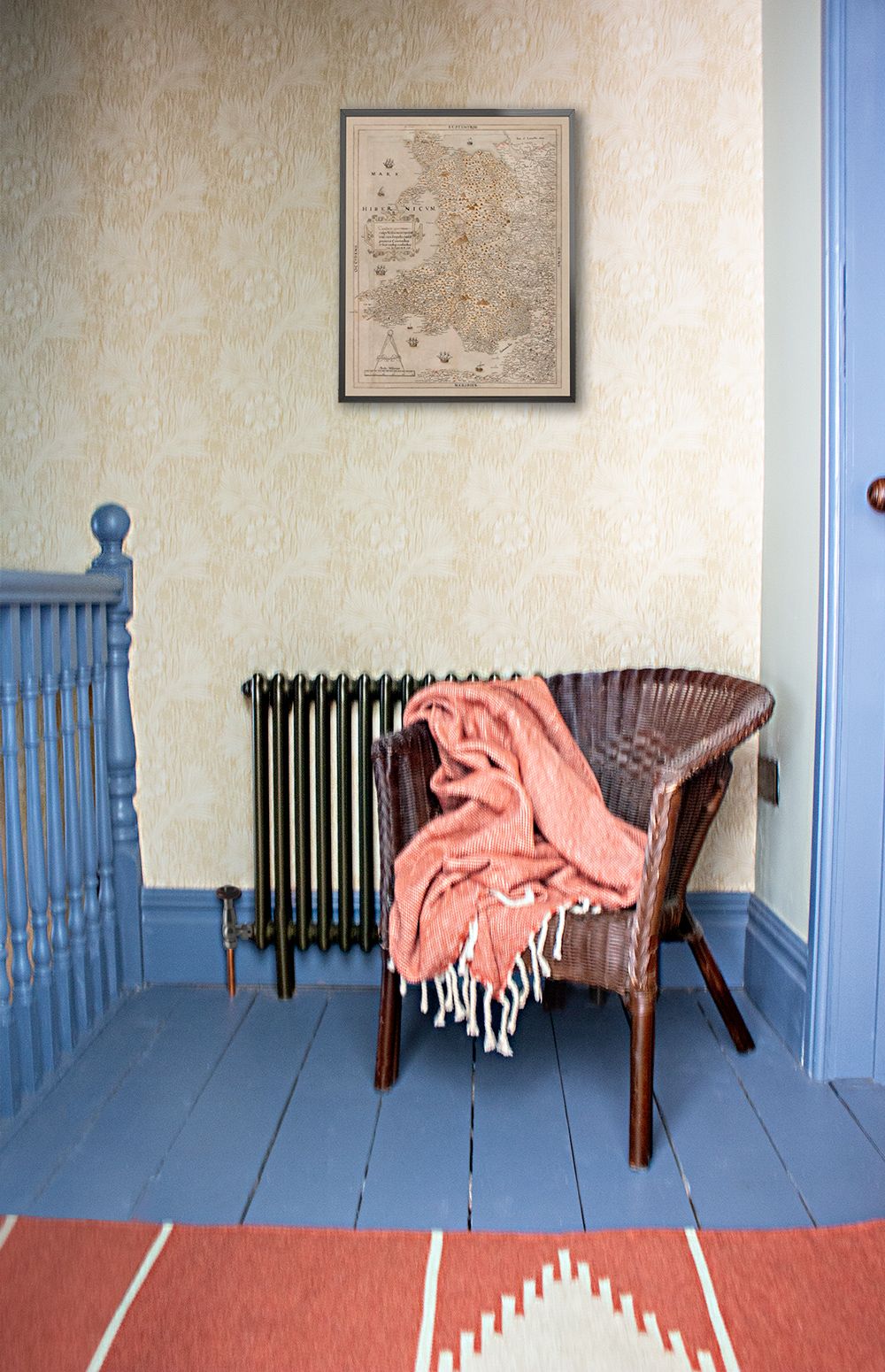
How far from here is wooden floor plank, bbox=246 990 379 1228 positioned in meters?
1.47

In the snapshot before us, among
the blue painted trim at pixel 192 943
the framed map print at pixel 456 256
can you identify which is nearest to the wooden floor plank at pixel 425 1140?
the blue painted trim at pixel 192 943

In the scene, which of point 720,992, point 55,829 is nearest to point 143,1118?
point 55,829

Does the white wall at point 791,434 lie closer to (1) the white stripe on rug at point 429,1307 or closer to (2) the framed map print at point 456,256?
(2) the framed map print at point 456,256

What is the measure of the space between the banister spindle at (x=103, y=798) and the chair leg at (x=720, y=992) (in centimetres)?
123

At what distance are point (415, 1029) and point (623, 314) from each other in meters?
1.59

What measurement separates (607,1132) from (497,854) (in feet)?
1.58

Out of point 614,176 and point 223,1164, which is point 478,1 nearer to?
point 614,176

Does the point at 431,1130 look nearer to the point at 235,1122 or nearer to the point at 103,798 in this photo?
the point at 235,1122

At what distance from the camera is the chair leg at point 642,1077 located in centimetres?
158

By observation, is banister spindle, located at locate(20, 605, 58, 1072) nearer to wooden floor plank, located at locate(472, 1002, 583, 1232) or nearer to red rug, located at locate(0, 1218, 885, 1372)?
red rug, located at locate(0, 1218, 885, 1372)

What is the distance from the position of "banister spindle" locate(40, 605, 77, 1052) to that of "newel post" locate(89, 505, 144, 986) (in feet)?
1.00

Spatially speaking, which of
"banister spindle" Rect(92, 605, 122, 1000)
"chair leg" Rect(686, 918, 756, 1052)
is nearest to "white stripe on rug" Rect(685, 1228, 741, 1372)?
"chair leg" Rect(686, 918, 756, 1052)

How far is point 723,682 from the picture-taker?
1.96 metres

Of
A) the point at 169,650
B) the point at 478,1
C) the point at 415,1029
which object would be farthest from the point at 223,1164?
the point at 478,1
